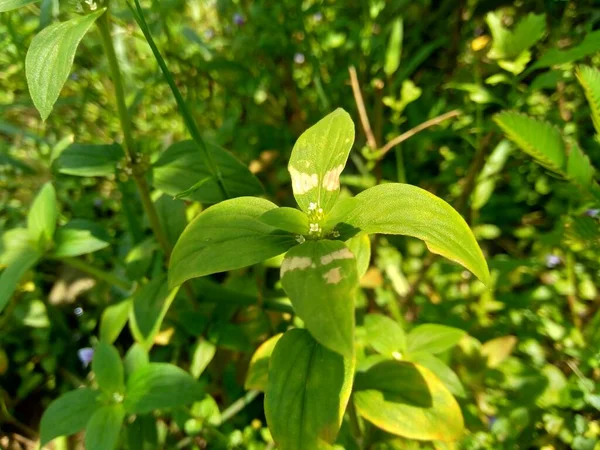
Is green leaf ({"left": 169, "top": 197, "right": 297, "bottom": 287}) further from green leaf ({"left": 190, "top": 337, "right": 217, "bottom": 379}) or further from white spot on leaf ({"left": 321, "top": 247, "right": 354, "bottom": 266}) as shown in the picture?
green leaf ({"left": 190, "top": 337, "right": 217, "bottom": 379})

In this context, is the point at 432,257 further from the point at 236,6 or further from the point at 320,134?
the point at 236,6

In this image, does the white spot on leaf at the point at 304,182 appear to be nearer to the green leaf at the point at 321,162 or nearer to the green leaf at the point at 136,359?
the green leaf at the point at 321,162

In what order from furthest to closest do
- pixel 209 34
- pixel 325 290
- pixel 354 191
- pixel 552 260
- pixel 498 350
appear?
pixel 209 34 < pixel 354 191 < pixel 552 260 < pixel 498 350 < pixel 325 290

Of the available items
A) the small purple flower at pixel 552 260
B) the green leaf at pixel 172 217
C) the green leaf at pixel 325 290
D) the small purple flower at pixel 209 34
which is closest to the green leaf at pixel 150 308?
the green leaf at pixel 172 217

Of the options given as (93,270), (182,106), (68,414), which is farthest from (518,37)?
(68,414)

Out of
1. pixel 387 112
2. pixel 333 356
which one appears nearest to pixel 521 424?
pixel 333 356

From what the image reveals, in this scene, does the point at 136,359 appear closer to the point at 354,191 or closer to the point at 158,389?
the point at 158,389

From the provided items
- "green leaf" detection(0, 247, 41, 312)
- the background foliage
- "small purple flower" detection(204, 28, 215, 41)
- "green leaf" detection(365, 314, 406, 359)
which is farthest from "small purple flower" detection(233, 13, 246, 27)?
"green leaf" detection(365, 314, 406, 359)
